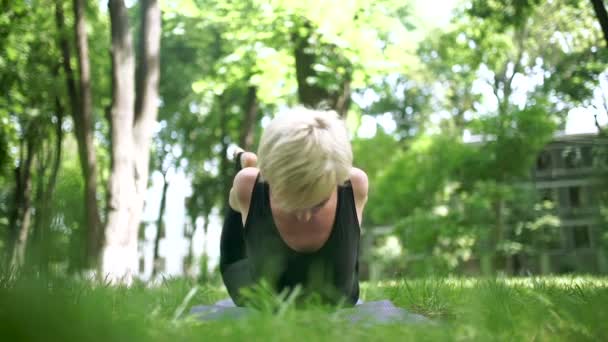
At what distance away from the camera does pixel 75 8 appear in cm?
1012

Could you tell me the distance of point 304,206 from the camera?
271cm

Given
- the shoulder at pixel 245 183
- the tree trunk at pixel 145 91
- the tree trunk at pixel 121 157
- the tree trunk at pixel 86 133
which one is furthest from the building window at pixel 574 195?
the shoulder at pixel 245 183

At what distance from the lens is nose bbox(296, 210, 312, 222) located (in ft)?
9.20

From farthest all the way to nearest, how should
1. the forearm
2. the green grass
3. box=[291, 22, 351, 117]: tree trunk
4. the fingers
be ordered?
box=[291, 22, 351, 117]: tree trunk → the fingers → the forearm → the green grass

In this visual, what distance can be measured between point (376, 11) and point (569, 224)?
3022 centimetres

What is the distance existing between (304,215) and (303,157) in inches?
17.2

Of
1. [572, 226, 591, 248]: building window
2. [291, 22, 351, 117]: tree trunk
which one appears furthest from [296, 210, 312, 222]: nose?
[572, 226, 591, 248]: building window

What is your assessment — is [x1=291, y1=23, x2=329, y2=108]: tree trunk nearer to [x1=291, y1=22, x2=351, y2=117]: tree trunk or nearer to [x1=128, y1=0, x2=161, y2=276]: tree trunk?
[x1=291, y1=22, x2=351, y2=117]: tree trunk

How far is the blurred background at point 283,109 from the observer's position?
28.6 feet

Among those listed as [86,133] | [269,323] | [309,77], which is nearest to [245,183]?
[269,323]

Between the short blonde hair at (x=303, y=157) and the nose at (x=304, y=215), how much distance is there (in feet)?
0.26

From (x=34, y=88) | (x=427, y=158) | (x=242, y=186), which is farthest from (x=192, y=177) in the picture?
(x=242, y=186)

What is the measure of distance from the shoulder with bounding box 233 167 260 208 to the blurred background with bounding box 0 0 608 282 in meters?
0.45

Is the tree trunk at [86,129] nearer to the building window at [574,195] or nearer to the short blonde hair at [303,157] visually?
the short blonde hair at [303,157]
